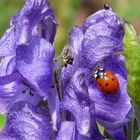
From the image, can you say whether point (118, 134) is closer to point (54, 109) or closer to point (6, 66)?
point (54, 109)

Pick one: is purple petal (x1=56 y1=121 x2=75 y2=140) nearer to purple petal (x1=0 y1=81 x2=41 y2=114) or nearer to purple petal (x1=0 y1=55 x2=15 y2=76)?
purple petal (x1=0 y1=81 x2=41 y2=114)

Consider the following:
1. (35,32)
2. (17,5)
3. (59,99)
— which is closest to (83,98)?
(59,99)

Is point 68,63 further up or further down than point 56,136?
further up

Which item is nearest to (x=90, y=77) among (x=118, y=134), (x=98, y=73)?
(x=98, y=73)

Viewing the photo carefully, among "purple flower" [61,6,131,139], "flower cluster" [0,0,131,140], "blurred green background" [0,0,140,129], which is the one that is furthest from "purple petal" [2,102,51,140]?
"blurred green background" [0,0,140,129]

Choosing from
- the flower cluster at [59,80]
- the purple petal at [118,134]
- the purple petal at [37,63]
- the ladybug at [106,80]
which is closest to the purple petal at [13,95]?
the flower cluster at [59,80]

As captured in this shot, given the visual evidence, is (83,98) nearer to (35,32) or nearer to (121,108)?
(121,108)
